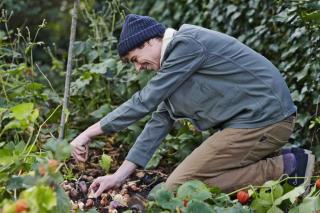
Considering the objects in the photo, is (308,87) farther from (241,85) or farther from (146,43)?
(146,43)

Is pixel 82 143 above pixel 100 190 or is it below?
above

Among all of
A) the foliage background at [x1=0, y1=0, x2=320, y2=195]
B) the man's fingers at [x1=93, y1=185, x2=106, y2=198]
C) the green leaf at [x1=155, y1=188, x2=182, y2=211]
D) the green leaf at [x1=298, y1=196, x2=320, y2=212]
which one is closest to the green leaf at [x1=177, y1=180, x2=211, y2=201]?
the green leaf at [x1=155, y1=188, x2=182, y2=211]

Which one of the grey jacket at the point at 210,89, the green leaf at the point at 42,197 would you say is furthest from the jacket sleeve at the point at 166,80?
the green leaf at the point at 42,197

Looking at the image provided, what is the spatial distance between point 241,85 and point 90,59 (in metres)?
1.58

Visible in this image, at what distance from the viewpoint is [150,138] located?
9.73 feet

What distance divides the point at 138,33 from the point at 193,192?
78cm

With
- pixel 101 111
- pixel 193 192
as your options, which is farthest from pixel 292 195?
pixel 101 111

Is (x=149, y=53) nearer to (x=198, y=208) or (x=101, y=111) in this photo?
(x=198, y=208)

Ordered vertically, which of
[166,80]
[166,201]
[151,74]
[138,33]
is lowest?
[151,74]

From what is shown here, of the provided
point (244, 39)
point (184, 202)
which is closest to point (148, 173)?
point (184, 202)

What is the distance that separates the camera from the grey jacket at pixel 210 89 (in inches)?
107

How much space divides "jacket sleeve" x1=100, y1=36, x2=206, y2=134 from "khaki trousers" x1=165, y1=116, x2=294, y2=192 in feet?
1.09

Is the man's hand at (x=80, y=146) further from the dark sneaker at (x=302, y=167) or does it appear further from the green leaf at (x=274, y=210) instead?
the dark sneaker at (x=302, y=167)

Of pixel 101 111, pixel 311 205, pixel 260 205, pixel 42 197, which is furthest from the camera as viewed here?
pixel 101 111
